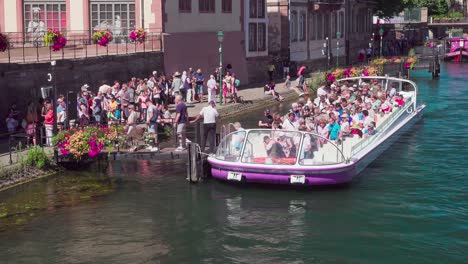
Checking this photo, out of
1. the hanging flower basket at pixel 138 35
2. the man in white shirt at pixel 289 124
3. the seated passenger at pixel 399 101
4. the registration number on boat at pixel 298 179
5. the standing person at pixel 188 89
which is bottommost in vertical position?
the registration number on boat at pixel 298 179

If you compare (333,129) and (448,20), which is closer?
(333,129)

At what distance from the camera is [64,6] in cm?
3838

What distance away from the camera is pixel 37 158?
2266 centimetres

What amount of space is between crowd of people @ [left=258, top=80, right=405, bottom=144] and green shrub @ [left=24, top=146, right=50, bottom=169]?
6.09 metres

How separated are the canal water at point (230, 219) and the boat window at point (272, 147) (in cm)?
86

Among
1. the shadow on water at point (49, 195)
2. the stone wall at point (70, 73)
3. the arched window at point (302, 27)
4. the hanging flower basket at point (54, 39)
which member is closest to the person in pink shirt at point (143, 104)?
the stone wall at point (70, 73)

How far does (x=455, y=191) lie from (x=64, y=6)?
22.4m

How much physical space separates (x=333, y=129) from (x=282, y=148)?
3.13 metres

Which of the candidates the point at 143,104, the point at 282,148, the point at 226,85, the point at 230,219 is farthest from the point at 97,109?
the point at 226,85

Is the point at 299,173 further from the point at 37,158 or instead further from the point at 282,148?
the point at 37,158

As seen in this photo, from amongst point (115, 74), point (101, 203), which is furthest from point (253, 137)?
point (115, 74)

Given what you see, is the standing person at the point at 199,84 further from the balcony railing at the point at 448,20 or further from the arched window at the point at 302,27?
the balcony railing at the point at 448,20

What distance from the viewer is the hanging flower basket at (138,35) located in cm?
3544

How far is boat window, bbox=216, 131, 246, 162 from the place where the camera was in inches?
863
